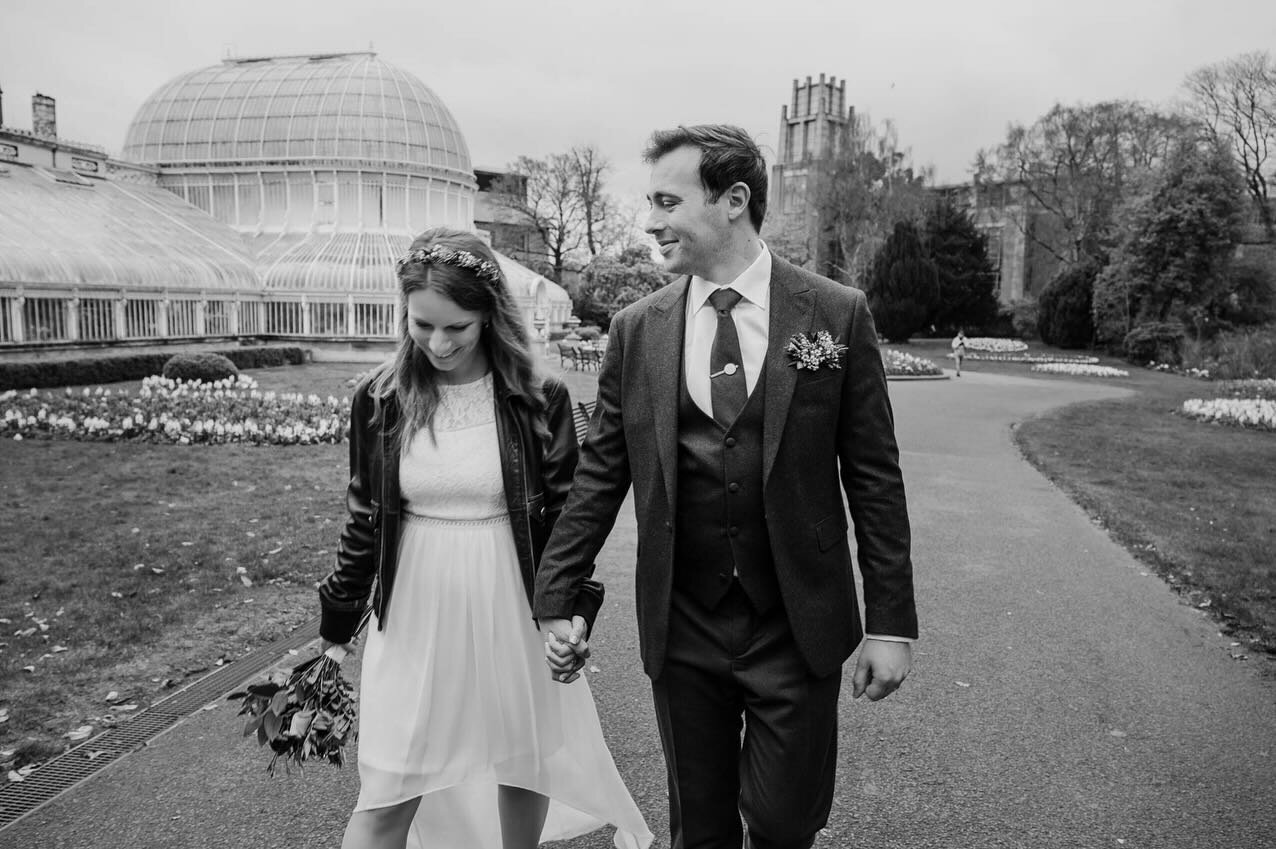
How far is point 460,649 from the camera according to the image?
2.79 metres

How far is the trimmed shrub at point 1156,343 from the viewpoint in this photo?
32.4 meters

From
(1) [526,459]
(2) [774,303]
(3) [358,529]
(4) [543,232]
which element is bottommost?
(3) [358,529]

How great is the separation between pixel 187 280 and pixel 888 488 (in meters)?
25.0

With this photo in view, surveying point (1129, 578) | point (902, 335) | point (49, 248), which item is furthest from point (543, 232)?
point (1129, 578)

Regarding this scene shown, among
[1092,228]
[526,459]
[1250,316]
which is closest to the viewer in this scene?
[526,459]

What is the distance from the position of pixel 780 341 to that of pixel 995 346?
140 feet

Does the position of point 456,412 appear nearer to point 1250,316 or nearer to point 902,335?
point 1250,316

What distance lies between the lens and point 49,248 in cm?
1995

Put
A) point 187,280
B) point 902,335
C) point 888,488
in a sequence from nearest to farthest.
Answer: point 888,488 → point 187,280 → point 902,335

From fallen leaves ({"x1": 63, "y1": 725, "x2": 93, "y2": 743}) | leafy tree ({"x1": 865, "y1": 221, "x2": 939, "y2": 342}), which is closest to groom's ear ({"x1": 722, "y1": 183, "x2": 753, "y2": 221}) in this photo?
fallen leaves ({"x1": 63, "y1": 725, "x2": 93, "y2": 743})

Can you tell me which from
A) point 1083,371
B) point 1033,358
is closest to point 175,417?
point 1083,371

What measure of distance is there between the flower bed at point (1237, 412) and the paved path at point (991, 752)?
11229mm

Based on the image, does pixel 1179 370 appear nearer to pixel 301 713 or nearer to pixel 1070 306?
pixel 1070 306

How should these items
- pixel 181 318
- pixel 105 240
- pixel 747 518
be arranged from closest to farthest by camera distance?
pixel 747 518
pixel 105 240
pixel 181 318
